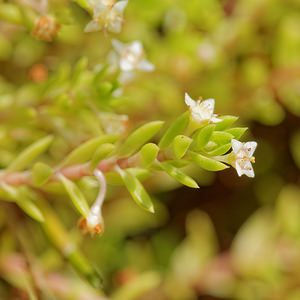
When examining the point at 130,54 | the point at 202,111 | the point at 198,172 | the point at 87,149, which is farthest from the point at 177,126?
the point at 198,172

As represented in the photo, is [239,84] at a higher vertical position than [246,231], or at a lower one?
higher

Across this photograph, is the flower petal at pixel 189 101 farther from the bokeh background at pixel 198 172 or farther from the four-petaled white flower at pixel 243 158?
the bokeh background at pixel 198 172

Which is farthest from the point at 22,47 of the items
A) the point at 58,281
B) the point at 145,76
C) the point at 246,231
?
the point at 246,231

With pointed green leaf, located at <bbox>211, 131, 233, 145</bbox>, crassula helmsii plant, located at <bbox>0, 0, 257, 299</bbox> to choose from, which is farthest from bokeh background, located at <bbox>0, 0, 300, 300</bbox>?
pointed green leaf, located at <bbox>211, 131, 233, 145</bbox>

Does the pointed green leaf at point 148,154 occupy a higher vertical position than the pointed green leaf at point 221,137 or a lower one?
lower

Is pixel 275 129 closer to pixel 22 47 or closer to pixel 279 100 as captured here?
pixel 279 100

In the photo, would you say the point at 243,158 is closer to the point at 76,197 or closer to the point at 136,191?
the point at 136,191

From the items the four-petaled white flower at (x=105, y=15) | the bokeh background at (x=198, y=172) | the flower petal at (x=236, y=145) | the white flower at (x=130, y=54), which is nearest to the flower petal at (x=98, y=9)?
the four-petaled white flower at (x=105, y=15)
